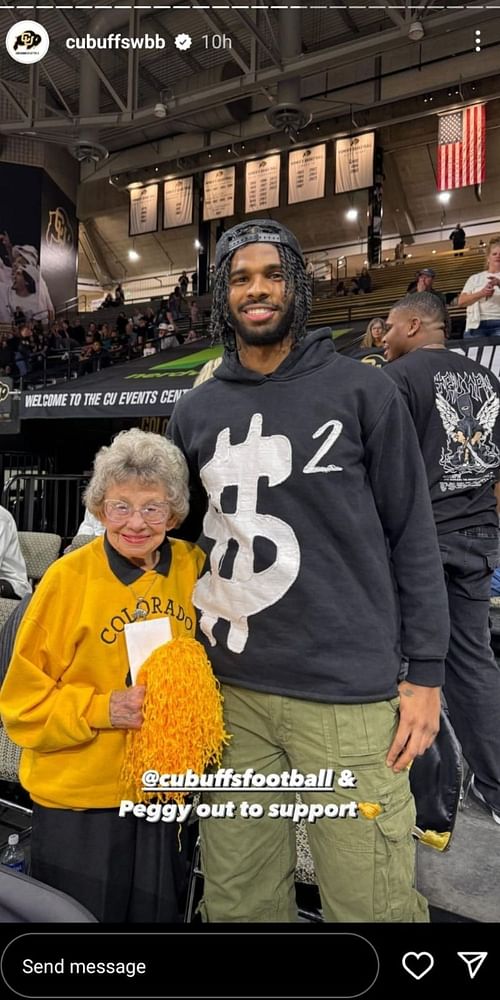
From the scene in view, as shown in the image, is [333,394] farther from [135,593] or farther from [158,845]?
[158,845]

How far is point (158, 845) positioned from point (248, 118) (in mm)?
13595

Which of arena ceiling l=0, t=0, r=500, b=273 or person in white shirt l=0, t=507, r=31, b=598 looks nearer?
arena ceiling l=0, t=0, r=500, b=273

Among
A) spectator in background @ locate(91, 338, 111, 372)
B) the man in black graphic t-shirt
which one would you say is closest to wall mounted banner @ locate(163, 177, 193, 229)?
spectator in background @ locate(91, 338, 111, 372)

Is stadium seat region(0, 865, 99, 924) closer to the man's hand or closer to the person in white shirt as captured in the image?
the man's hand

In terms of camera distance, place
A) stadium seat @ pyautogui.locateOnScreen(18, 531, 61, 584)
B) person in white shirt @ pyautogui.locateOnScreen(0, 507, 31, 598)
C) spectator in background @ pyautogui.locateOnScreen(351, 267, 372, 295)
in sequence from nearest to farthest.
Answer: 1. person in white shirt @ pyautogui.locateOnScreen(0, 507, 31, 598)
2. stadium seat @ pyautogui.locateOnScreen(18, 531, 61, 584)
3. spectator in background @ pyautogui.locateOnScreen(351, 267, 372, 295)

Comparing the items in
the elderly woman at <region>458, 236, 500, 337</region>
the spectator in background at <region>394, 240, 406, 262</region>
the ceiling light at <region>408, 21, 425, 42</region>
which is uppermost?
the spectator in background at <region>394, 240, 406, 262</region>

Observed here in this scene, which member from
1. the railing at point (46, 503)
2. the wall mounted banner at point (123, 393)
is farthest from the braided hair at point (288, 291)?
the railing at point (46, 503)

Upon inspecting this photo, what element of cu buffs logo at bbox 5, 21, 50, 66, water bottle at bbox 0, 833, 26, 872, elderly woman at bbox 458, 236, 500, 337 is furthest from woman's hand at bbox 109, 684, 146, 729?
elderly woman at bbox 458, 236, 500, 337

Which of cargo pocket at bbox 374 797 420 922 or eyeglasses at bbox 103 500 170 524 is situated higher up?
eyeglasses at bbox 103 500 170 524

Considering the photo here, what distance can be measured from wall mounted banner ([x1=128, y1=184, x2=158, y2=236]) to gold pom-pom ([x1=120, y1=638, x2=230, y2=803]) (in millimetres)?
12889

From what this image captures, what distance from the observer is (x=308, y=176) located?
11.2 m

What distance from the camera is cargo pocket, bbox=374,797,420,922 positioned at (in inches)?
32.2

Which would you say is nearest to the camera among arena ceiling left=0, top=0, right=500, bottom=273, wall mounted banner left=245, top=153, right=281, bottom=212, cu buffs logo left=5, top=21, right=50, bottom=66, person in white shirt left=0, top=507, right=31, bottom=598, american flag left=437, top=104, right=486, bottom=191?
cu buffs logo left=5, top=21, right=50, bottom=66

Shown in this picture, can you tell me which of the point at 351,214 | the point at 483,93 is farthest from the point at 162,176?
the point at 483,93
